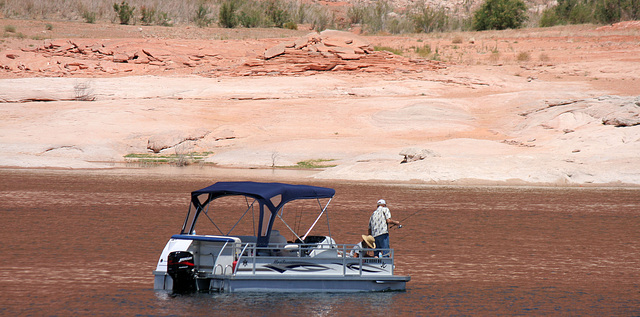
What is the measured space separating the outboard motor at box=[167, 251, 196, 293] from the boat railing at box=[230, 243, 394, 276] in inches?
28.5

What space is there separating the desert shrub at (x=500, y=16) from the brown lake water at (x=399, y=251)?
183 feet

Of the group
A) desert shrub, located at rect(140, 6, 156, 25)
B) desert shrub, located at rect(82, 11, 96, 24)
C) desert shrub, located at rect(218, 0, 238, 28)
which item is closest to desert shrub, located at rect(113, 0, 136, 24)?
desert shrub, located at rect(140, 6, 156, 25)

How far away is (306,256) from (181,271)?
7.92 feet

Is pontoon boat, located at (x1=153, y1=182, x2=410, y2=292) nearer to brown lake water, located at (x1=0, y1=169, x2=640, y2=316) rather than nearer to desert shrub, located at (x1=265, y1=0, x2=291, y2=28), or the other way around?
brown lake water, located at (x1=0, y1=169, x2=640, y2=316)

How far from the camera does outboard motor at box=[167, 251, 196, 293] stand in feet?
38.4

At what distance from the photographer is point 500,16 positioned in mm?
82188

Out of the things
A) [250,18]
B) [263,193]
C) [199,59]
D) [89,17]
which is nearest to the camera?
[263,193]

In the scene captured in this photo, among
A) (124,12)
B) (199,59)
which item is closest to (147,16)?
(124,12)

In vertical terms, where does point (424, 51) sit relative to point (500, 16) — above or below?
below

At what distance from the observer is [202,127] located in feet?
153

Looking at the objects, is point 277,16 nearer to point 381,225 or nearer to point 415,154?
point 415,154

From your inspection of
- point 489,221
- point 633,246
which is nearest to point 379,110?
point 489,221

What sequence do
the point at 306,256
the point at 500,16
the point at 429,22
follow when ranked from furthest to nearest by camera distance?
the point at 429,22, the point at 500,16, the point at 306,256

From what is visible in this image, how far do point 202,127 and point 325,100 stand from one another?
1029 centimetres
